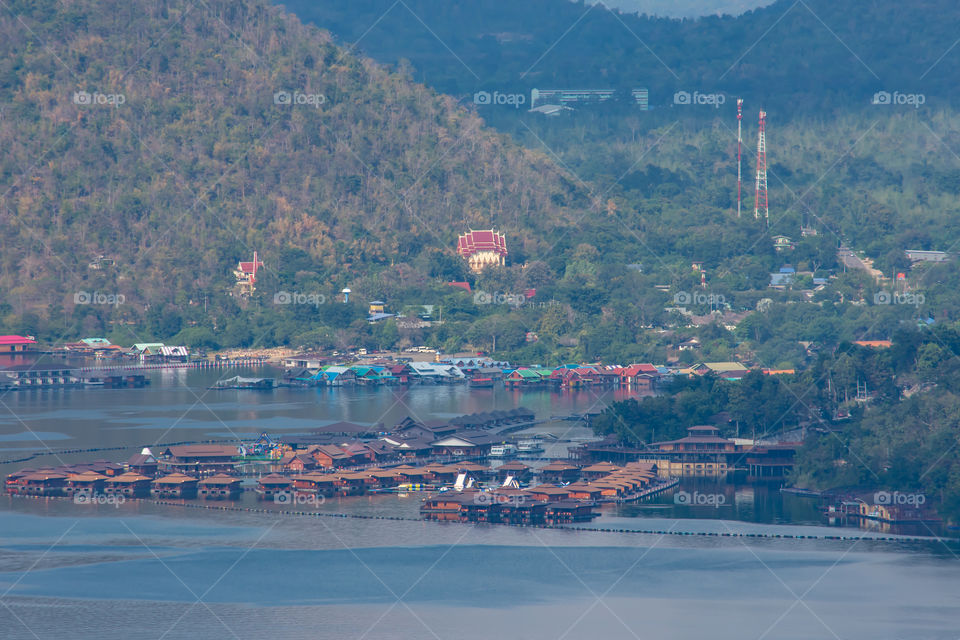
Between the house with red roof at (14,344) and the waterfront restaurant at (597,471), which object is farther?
the house with red roof at (14,344)

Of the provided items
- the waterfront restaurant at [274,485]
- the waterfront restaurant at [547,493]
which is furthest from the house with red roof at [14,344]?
the waterfront restaurant at [547,493]

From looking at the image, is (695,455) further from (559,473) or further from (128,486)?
(128,486)

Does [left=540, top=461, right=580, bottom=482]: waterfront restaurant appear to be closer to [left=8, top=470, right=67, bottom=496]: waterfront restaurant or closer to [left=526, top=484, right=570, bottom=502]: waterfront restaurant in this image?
[left=526, top=484, right=570, bottom=502]: waterfront restaurant

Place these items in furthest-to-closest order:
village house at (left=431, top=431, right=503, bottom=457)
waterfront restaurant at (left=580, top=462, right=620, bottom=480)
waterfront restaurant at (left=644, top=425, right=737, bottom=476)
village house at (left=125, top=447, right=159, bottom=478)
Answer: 1. village house at (left=431, top=431, right=503, bottom=457)
2. waterfront restaurant at (left=644, top=425, right=737, bottom=476)
3. village house at (left=125, top=447, right=159, bottom=478)
4. waterfront restaurant at (left=580, top=462, right=620, bottom=480)

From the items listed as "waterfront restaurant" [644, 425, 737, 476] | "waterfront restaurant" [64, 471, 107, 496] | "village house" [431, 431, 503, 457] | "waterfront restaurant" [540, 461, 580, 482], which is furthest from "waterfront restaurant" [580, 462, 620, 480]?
"waterfront restaurant" [64, 471, 107, 496]

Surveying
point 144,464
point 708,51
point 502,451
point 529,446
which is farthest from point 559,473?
point 708,51

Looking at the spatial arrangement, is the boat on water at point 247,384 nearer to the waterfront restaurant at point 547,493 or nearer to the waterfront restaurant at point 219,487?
the waterfront restaurant at point 219,487
